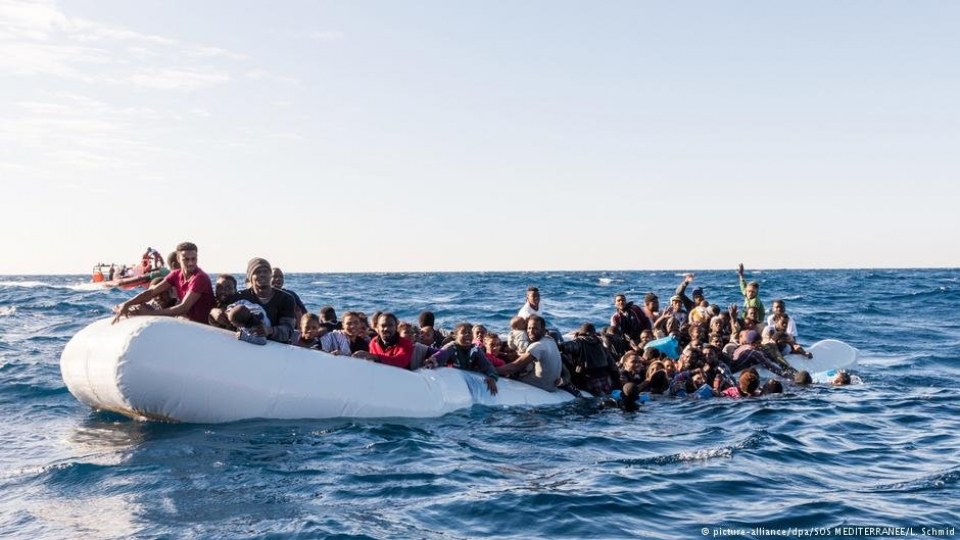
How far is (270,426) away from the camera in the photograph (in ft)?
31.9

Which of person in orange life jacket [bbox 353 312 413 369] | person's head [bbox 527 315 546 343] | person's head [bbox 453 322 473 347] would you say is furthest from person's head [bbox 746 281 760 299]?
person in orange life jacket [bbox 353 312 413 369]

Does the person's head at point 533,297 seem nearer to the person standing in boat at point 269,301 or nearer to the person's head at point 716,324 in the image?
the person's head at point 716,324

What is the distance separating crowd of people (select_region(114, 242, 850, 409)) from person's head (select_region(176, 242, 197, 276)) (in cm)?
1

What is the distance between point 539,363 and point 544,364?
69 mm

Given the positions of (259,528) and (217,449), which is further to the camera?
(217,449)

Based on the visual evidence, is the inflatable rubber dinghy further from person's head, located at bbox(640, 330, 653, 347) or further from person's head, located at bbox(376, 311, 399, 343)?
person's head, located at bbox(640, 330, 653, 347)

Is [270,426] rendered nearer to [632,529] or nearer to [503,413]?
[503,413]

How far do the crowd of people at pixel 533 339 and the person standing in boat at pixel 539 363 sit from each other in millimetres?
14

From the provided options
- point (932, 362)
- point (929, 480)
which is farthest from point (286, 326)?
point (932, 362)

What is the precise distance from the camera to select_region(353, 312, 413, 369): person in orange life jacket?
1075cm

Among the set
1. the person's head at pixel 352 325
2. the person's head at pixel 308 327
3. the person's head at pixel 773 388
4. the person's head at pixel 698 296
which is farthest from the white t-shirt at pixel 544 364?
the person's head at pixel 698 296

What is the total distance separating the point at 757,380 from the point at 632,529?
7097mm

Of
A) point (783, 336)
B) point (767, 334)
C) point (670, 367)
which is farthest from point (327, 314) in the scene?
point (783, 336)

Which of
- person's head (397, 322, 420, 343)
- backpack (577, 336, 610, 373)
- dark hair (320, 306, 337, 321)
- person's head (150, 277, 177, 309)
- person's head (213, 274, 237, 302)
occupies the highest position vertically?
person's head (213, 274, 237, 302)
